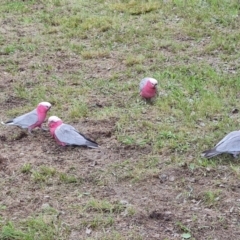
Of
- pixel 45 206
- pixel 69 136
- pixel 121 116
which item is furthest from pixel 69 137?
pixel 45 206

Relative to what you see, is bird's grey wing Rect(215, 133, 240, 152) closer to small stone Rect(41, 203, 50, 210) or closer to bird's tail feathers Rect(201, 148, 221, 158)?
bird's tail feathers Rect(201, 148, 221, 158)

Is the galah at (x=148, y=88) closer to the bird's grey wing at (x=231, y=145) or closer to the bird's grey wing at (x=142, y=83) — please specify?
the bird's grey wing at (x=142, y=83)

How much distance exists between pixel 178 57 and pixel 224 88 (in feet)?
3.37

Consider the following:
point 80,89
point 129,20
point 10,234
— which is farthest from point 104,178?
point 129,20

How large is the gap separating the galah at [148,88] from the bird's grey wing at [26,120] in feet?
3.88

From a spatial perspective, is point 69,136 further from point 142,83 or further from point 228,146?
point 228,146

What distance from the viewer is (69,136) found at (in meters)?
5.08

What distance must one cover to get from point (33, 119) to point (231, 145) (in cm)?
183

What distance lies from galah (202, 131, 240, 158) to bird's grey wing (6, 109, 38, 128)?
1.62 meters

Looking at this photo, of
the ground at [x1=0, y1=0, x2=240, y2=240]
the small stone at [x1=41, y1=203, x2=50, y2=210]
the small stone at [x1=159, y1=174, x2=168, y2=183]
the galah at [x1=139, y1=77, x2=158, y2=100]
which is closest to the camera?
the ground at [x1=0, y1=0, x2=240, y2=240]

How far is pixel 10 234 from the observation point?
4031 mm

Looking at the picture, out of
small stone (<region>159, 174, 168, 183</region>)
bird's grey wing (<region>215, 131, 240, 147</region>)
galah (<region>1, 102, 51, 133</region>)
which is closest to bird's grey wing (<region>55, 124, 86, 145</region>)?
galah (<region>1, 102, 51, 133</region>)

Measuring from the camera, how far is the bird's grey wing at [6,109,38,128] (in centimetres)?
534

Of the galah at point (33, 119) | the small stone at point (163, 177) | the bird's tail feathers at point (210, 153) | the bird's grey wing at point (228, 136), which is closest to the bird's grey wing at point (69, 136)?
the galah at point (33, 119)
